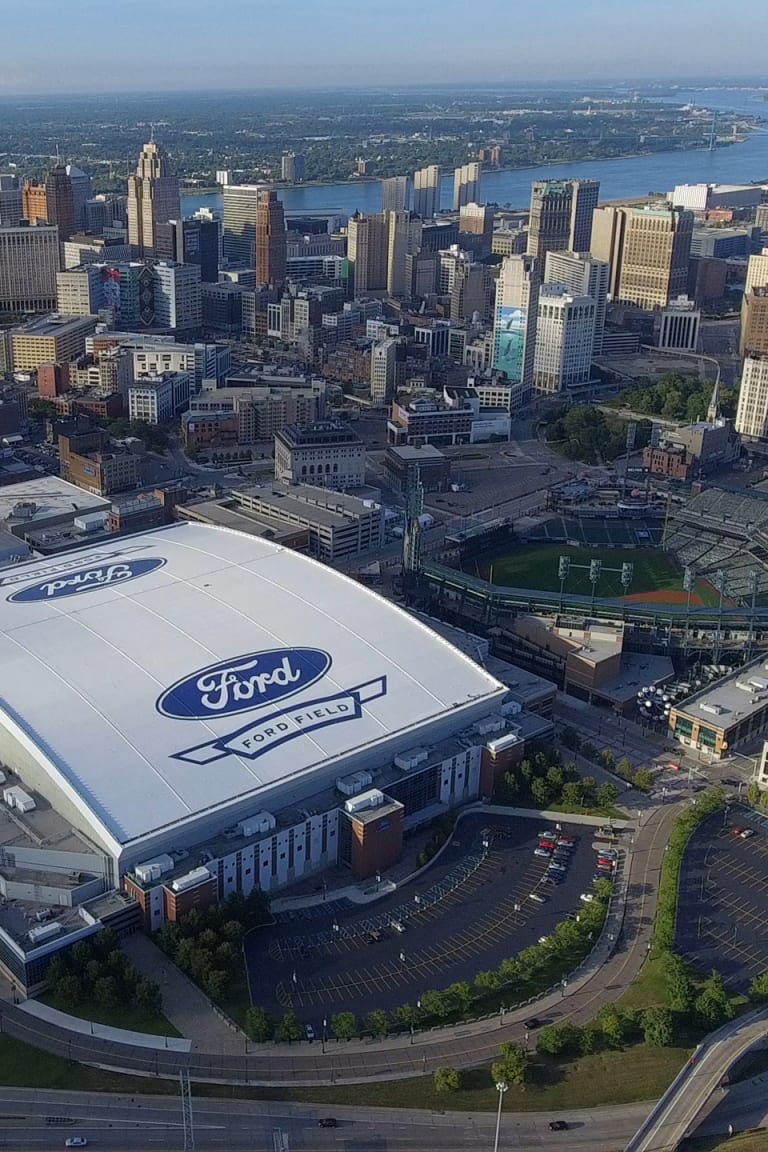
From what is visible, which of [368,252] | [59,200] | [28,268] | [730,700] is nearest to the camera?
[730,700]

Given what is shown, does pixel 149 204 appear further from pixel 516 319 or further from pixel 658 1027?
pixel 658 1027

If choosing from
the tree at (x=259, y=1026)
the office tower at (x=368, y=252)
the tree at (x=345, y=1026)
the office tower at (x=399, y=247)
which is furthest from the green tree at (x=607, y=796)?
the office tower at (x=368, y=252)

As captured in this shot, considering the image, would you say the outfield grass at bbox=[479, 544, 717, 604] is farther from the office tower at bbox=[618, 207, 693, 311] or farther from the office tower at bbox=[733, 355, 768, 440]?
the office tower at bbox=[618, 207, 693, 311]

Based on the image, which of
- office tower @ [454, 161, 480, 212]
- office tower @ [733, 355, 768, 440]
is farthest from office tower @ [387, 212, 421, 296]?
office tower @ [454, 161, 480, 212]

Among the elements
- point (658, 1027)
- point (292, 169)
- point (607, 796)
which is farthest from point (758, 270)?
point (292, 169)

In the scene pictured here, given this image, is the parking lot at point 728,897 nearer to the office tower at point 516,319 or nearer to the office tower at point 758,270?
the office tower at point 516,319

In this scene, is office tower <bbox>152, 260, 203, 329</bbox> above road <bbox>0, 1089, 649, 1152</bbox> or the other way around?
above
